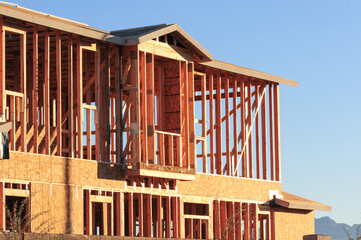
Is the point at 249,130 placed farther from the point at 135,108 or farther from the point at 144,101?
the point at 135,108

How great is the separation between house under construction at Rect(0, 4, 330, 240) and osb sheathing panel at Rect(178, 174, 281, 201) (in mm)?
74

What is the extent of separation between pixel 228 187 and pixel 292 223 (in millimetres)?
5103

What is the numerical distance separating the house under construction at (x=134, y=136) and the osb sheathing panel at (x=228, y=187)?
7 centimetres

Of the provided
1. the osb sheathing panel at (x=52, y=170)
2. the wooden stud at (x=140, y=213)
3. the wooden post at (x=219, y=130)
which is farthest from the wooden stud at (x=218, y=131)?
the osb sheathing panel at (x=52, y=170)

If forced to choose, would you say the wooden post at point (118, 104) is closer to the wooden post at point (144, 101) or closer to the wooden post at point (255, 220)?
the wooden post at point (144, 101)

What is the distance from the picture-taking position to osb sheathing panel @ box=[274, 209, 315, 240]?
43000mm

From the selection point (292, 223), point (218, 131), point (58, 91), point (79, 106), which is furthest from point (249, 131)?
point (58, 91)

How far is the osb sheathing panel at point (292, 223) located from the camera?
141ft

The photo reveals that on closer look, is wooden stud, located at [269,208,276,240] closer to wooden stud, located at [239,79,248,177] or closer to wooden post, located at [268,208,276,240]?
wooden post, located at [268,208,276,240]

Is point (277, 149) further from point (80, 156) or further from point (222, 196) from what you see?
point (80, 156)

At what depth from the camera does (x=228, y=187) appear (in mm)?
40531

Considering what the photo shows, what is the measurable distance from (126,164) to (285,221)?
11.7 meters

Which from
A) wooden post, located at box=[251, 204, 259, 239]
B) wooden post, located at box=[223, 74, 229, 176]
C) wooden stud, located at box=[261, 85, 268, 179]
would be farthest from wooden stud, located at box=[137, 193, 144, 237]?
wooden stud, located at box=[261, 85, 268, 179]

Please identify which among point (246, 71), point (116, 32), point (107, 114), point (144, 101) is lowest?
point (107, 114)
